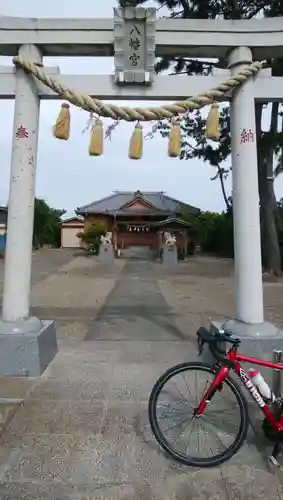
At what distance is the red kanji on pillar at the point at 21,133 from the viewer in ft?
15.2

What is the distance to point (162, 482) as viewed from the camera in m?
2.68

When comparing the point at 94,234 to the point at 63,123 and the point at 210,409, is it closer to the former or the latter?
the point at 63,123

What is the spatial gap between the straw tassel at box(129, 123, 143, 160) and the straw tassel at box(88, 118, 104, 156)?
35cm

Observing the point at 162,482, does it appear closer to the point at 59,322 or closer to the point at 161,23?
the point at 161,23

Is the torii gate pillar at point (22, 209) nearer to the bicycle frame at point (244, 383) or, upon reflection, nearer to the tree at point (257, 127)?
the bicycle frame at point (244, 383)

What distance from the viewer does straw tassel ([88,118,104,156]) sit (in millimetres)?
4680

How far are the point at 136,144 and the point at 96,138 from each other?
449mm

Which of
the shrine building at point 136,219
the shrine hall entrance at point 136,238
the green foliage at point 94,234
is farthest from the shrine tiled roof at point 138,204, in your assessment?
the green foliage at point 94,234

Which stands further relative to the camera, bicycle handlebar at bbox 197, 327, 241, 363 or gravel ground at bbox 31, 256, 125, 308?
gravel ground at bbox 31, 256, 125, 308

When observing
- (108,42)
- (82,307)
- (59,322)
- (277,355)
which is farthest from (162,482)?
(82,307)

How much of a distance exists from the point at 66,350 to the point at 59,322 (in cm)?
207

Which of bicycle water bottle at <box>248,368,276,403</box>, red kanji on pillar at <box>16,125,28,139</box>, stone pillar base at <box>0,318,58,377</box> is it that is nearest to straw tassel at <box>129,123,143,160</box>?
red kanji on pillar at <box>16,125,28,139</box>

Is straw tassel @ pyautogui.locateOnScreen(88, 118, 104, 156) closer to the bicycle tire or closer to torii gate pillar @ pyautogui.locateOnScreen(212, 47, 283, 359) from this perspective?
torii gate pillar @ pyautogui.locateOnScreen(212, 47, 283, 359)

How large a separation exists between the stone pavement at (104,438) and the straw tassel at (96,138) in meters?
2.49
